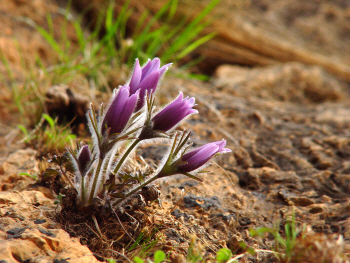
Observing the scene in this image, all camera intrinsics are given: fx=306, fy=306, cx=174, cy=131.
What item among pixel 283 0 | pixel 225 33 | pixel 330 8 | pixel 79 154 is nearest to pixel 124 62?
pixel 225 33

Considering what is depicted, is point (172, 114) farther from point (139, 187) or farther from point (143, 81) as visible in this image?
point (139, 187)

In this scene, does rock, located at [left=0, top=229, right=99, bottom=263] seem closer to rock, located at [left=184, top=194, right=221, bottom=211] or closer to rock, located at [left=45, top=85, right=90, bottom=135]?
rock, located at [left=184, top=194, right=221, bottom=211]

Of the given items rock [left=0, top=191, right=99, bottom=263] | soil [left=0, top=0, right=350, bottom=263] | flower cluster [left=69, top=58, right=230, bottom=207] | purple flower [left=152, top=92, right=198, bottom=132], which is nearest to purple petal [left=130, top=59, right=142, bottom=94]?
flower cluster [left=69, top=58, right=230, bottom=207]

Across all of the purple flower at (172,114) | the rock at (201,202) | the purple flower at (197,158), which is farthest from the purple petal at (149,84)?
the rock at (201,202)

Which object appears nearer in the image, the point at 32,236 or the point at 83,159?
the point at 32,236

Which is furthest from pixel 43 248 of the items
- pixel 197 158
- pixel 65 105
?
pixel 65 105

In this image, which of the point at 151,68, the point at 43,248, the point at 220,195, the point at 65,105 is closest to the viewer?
the point at 43,248
